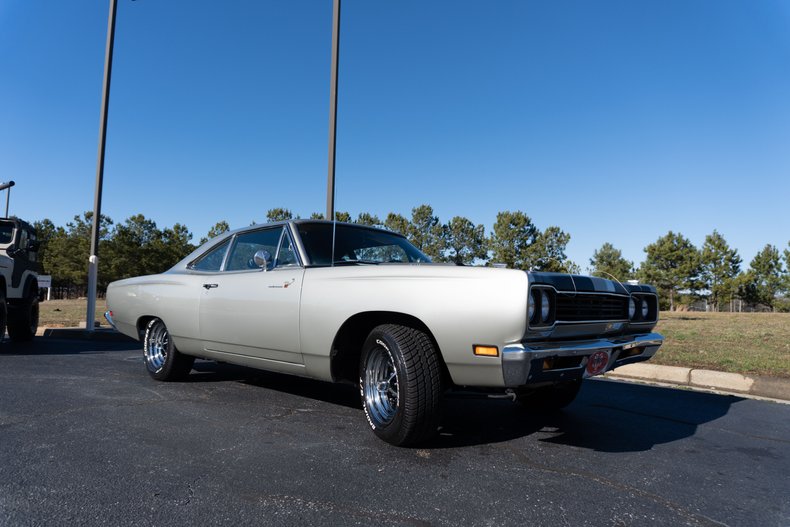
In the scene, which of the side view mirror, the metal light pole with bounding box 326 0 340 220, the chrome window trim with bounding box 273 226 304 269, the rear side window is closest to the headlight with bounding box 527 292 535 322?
the chrome window trim with bounding box 273 226 304 269

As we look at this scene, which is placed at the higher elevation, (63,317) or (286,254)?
(286,254)

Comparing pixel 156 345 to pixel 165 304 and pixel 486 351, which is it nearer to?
pixel 165 304

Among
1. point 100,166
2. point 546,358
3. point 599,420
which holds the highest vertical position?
point 100,166

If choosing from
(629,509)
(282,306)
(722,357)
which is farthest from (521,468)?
(722,357)

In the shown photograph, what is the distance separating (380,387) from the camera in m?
3.37

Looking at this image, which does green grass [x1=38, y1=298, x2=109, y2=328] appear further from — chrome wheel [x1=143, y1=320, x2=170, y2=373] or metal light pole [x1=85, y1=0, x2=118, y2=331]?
chrome wheel [x1=143, y1=320, x2=170, y2=373]

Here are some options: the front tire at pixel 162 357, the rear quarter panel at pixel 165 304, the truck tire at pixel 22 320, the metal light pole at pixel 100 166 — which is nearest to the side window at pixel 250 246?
the rear quarter panel at pixel 165 304

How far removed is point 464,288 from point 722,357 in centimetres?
631

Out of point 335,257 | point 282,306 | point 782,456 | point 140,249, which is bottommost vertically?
point 782,456

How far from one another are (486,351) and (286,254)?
199cm

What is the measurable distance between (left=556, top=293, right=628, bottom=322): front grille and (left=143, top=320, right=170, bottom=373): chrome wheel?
389cm

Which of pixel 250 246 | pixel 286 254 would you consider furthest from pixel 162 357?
pixel 286 254

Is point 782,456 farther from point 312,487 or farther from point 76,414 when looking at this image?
point 76,414

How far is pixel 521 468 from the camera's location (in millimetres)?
2871
